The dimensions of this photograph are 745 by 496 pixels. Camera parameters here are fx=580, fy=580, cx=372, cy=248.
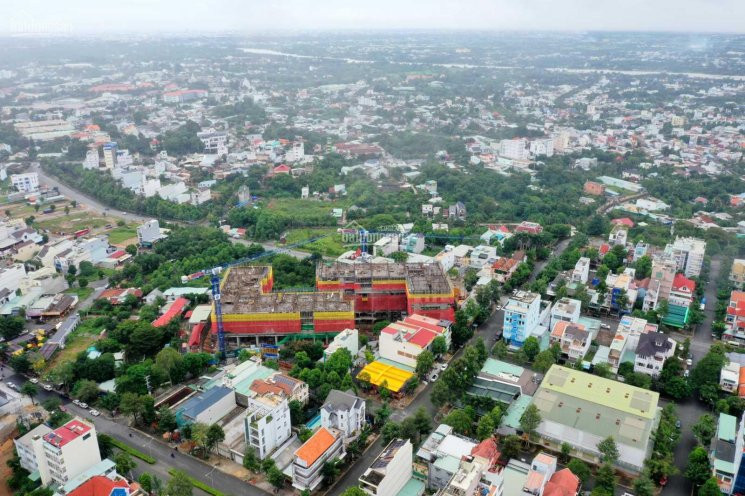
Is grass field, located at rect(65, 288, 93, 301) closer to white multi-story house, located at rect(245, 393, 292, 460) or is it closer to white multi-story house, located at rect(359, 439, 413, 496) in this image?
white multi-story house, located at rect(245, 393, 292, 460)

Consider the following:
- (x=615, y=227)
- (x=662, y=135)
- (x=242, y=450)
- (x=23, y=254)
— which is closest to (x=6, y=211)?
(x=23, y=254)

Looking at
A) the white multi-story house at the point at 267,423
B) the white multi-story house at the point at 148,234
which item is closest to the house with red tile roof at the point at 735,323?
the white multi-story house at the point at 267,423

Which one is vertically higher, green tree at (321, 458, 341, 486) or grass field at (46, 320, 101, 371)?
green tree at (321, 458, 341, 486)

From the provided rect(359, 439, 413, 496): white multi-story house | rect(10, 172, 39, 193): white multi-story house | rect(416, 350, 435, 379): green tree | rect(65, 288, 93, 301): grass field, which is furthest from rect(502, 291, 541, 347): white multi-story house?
rect(10, 172, 39, 193): white multi-story house

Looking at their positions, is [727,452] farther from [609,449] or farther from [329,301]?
[329,301]

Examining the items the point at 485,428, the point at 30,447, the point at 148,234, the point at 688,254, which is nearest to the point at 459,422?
the point at 485,428

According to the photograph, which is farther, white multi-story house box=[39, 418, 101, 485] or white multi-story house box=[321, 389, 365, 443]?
white multi-story house box=[321, 389, 365, 443]

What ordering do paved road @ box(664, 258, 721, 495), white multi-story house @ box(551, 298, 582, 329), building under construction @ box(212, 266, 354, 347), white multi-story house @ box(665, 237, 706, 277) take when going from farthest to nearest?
white multi-story house @ box(665, 237, 706, 277) < white multi-story house @ box(551, 298, 582, 329) < building under construction @ box(212, 266, 354, 347) < paved road @ box(664, 258, 721, 495)
